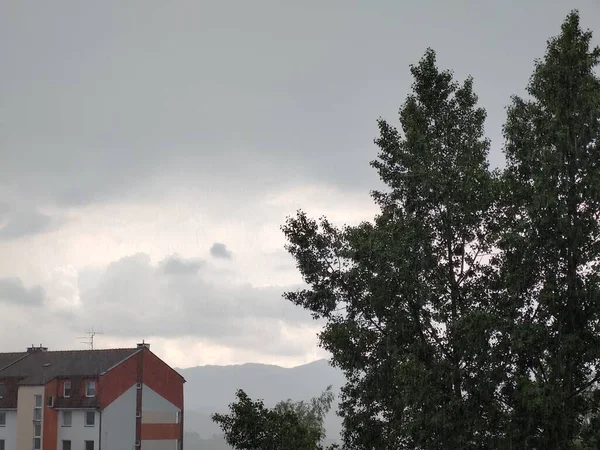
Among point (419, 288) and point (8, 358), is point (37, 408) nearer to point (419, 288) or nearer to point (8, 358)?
point (8, 358)

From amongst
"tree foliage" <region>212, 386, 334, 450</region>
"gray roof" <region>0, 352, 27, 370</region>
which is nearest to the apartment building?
"gray roof" <region>0, 352, 27, 370</region>

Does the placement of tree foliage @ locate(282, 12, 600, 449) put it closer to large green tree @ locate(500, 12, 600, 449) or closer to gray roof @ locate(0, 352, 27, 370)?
large green tree @ locate(500, 12, 600, 449)

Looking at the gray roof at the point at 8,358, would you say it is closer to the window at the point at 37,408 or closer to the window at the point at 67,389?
the window at the point at 37,408

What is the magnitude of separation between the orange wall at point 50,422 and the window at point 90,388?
366 cm

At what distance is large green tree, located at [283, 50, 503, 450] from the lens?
25.0 metres

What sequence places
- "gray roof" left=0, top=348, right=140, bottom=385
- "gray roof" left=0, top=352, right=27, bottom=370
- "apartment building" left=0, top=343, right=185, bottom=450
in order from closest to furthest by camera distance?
"apartment building" left=0, top=343, right=185, bottom=450 → "gray roof" left=0, top=348, right=140, bottom=385 → "gray roof" left=0, top=352, right=27, bottom=370

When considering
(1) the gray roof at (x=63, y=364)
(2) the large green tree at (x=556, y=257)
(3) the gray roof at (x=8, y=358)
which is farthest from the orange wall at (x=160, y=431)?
(2) the large green tree at (x=556, y=257)

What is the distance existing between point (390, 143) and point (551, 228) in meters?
7.91

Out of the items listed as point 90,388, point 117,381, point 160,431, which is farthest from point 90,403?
point 160,431

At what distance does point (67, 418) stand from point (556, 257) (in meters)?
65.2

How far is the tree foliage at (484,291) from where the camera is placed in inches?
953

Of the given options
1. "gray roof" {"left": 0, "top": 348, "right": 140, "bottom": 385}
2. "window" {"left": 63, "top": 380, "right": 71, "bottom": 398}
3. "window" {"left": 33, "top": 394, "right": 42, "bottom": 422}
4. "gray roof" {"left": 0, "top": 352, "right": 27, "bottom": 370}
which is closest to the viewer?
"window" {"left": 33, "top": 394, "right": 42, "bottom": 422}

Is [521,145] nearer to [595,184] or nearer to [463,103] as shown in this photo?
[595,184]

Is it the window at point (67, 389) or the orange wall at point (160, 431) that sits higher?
the window at point (67, 389)
